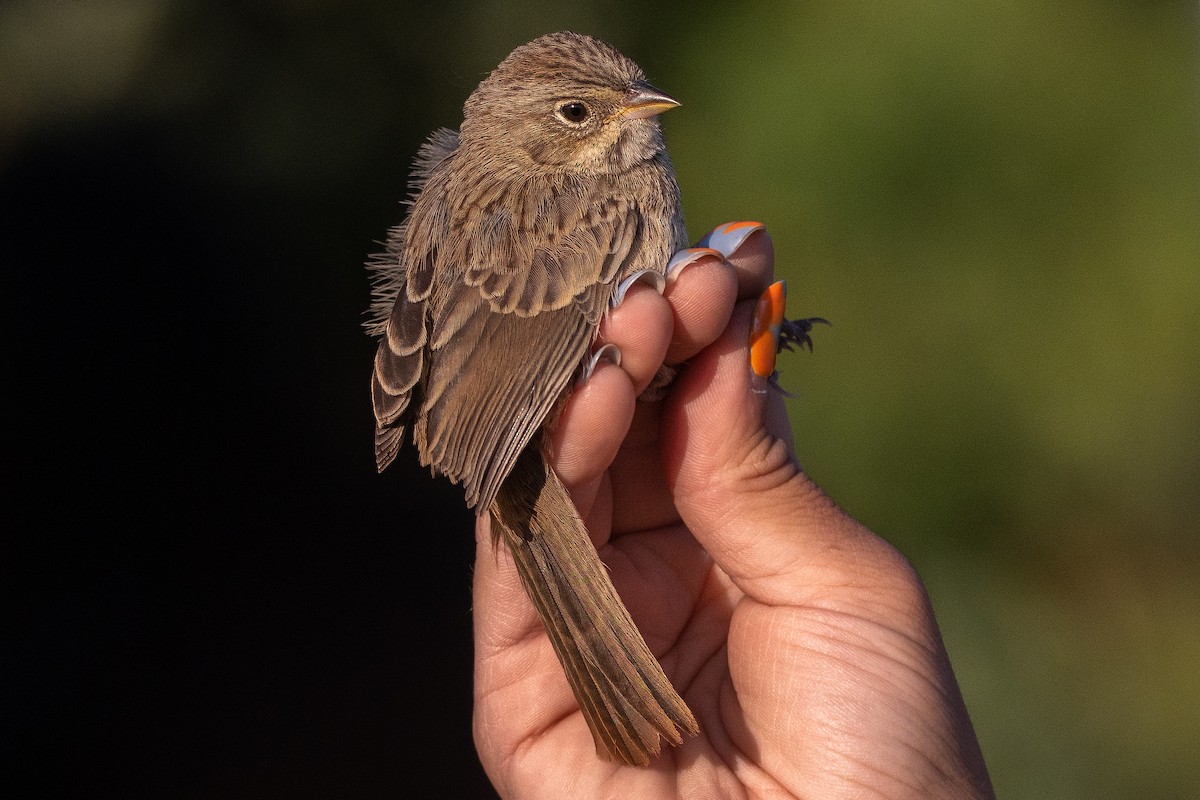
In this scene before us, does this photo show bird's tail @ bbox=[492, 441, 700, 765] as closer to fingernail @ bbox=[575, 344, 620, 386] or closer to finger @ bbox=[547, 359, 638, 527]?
finger @ bbox=[547, 359, 638, 527]

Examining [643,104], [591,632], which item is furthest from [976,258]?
[591,632]

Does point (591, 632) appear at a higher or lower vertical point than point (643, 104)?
lower

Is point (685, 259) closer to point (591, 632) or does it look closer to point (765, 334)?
point (765, 334)

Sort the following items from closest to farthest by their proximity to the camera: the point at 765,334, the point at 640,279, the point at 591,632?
the point at 591,632 < the point at 640,279 < the point at 765,334

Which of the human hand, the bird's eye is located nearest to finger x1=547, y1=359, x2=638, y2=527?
the human hand

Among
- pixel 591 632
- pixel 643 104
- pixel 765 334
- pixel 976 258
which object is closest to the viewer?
pixel 591 632

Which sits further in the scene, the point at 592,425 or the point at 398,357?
the point at 398,357

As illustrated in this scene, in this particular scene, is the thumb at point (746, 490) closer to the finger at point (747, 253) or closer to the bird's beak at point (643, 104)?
the finger at point (747, 253)
